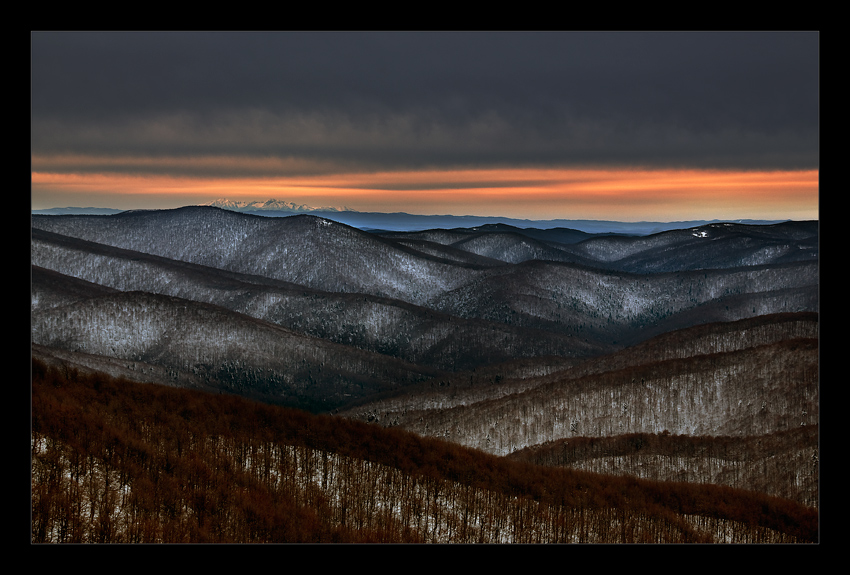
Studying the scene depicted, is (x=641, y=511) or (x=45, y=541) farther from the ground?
(x=45, y=541)

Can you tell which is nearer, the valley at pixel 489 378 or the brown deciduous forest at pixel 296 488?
the brown deciduous forest at pixel 296 488

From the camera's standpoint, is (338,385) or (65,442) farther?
(338,385)

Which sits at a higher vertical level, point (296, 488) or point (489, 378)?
point (296, 488)

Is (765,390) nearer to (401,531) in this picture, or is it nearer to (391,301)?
(401,531)

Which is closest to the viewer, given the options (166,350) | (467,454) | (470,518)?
(470,518)

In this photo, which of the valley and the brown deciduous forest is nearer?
the brown deciduous forest

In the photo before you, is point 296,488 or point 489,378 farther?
point 489,378

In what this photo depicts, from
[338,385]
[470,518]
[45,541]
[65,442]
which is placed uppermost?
[65,442]
